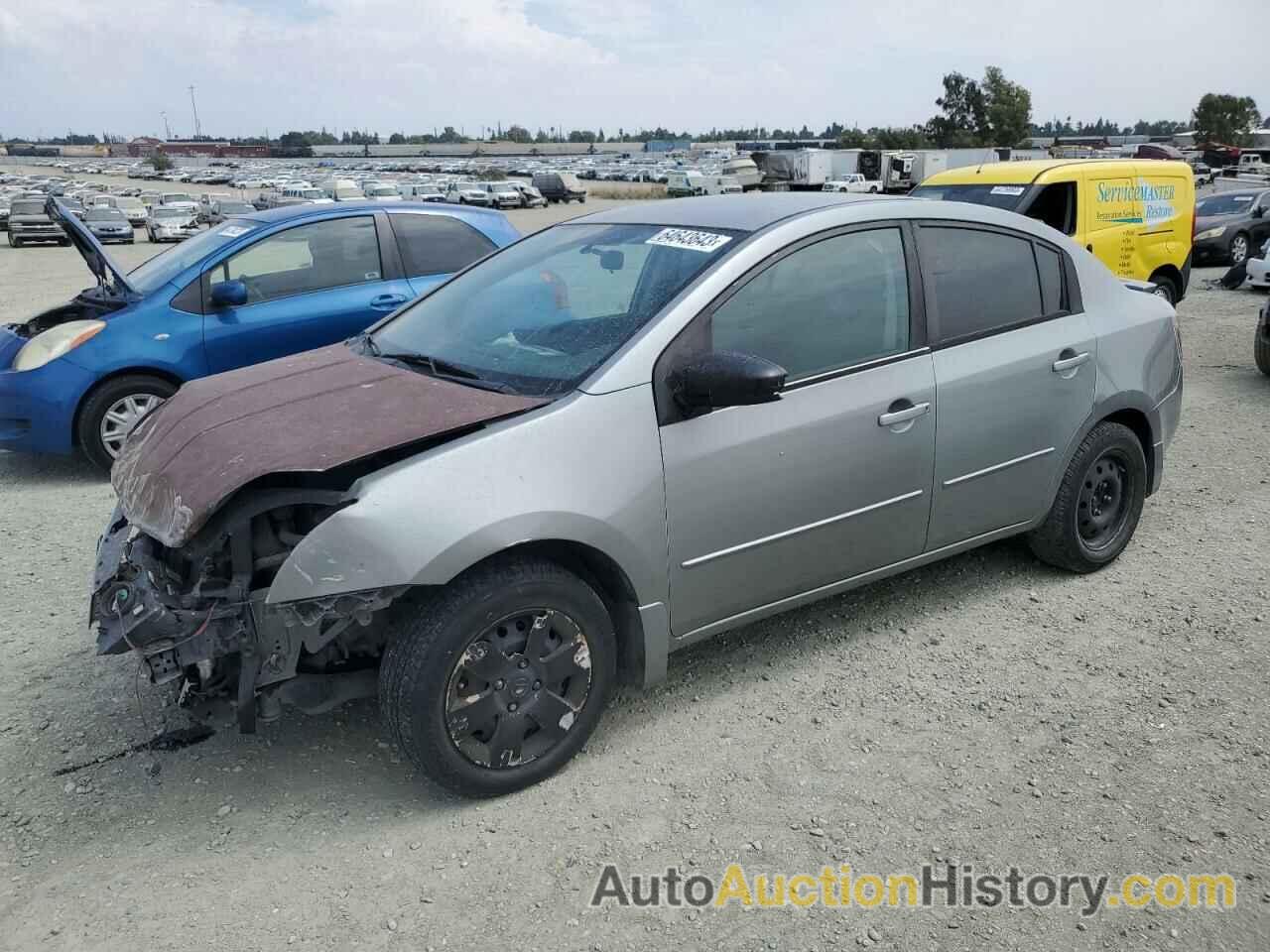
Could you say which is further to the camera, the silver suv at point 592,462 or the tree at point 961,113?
the tree at point 961,113

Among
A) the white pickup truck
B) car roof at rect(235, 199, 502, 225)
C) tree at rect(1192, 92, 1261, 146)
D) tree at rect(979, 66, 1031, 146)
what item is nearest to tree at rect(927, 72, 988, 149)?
tree at rect(979, 66, 1031, 146)

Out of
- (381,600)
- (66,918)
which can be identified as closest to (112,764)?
(66,918)

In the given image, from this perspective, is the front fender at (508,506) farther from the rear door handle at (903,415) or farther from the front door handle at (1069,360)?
the front door handle at (1069,360)

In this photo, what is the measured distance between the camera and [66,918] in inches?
104

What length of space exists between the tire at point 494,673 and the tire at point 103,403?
14.3ft

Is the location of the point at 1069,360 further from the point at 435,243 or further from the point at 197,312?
the point at 197,312

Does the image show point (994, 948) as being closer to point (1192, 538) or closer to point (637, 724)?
point (637, 724)

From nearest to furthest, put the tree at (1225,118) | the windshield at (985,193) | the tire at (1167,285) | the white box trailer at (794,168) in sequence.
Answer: the windshield at (985,193) < the tire at (1167,285) < the white box trailer at (794,168) < the tree at (1225,118)

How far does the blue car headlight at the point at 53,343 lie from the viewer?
Result: 6.24m

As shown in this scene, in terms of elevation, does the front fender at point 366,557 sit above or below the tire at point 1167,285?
above

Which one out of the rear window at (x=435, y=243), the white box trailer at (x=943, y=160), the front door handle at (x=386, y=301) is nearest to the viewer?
the front door handle at (x=386, y=301)

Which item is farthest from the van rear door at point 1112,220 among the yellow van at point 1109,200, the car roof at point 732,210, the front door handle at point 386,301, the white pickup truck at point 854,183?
the white pickup truck at point 854,183

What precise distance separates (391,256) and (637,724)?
448 cm

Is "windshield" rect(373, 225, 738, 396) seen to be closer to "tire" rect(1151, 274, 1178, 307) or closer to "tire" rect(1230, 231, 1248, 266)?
"tire" rect(1151, 274, 1178, 307)
